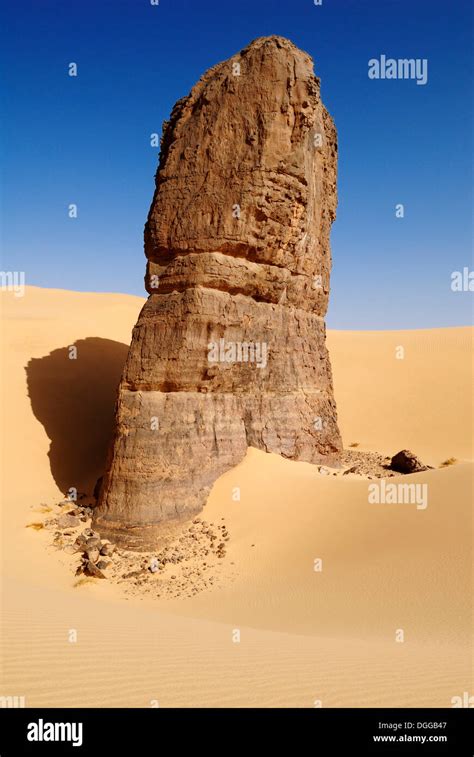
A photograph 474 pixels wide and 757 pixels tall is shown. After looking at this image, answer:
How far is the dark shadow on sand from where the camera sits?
14.1 m

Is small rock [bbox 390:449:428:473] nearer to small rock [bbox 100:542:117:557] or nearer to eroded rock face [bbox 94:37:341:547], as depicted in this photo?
eroded rock face [bbox 94:37:341:547]

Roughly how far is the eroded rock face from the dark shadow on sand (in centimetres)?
374

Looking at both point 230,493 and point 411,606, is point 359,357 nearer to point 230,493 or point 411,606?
point 230,493

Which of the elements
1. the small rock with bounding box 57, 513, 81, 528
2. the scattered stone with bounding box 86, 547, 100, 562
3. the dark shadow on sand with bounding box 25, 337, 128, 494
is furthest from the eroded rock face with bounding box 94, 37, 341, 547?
the dark shadow on sand with bounding box 25, 337, 128, 494

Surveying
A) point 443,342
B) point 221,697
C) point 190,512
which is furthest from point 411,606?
point 443,342

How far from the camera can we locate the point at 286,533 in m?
9.63

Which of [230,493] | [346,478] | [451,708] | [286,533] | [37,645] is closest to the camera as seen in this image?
[451,708]

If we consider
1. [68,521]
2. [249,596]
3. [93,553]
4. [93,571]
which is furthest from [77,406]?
[249,596]

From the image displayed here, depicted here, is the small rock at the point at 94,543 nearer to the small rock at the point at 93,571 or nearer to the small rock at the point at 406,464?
the small rock at the point at 93,571

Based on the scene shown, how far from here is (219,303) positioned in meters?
11.2

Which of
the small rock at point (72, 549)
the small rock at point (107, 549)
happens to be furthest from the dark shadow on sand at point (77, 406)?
the small rock at point (107, 549)

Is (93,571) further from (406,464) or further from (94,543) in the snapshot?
(406,464)

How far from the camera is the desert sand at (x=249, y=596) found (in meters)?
4.37

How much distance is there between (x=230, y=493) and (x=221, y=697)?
6332 mm
